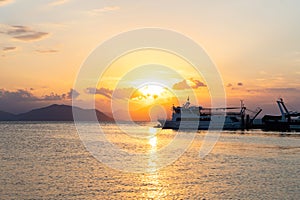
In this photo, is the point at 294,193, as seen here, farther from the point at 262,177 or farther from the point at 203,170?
the point at 203,170

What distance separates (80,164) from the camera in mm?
55188

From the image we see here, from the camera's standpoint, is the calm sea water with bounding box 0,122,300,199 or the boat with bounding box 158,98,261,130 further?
the boat with bounding box 158,98,261,130

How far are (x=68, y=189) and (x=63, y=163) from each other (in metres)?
19.4

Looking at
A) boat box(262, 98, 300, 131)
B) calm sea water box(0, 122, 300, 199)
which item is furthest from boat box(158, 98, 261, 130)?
calm sea water box(0, 122, 300, 199)

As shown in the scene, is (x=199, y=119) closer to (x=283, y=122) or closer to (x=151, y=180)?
(x=283, y=122)

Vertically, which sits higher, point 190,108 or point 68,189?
point 190,108

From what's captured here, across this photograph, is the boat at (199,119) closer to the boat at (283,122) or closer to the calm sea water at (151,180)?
the boat at (283,122)

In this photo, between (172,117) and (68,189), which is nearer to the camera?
(68,189)

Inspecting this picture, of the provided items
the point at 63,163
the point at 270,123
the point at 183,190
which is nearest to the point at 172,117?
the point at 270,123

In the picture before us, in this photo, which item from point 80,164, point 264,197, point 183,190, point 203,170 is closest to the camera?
point 264,197

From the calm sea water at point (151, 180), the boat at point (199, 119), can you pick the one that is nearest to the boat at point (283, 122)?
the boat at point (199, 119)

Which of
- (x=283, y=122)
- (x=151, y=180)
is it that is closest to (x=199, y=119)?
(x=283, y=122)

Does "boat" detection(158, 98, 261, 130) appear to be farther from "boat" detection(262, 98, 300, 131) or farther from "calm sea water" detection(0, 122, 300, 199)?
"calm sea water" detection(0, 122, 300, 199)

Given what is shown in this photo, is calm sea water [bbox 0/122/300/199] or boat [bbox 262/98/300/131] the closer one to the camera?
calm sea water [bbox 0/122/300/199]
